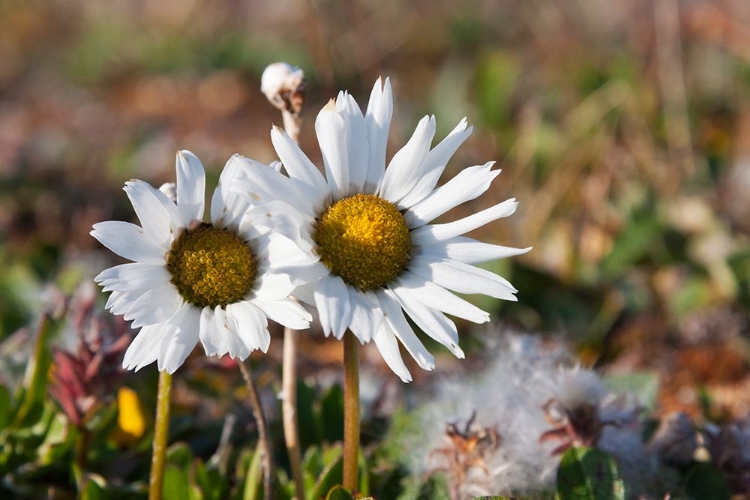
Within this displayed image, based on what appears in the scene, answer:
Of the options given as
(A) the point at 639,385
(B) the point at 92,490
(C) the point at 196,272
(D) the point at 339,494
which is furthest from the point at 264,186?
(A) the point at 639,385

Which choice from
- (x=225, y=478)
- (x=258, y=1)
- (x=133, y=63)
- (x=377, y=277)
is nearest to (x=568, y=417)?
(x=377, y=277)

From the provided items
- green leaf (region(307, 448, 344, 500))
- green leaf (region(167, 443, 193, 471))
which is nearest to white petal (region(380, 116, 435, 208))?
green leaf (region(307, 448, 344, 500))

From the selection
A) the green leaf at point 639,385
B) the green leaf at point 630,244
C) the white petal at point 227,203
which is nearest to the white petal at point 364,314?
the white petal at point 227,203

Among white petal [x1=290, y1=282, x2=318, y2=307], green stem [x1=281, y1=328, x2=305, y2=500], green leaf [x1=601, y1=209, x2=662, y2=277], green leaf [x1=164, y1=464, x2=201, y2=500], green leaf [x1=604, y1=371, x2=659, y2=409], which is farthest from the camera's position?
green leaf [x1=601, y1=209, x2=662, y2=277]

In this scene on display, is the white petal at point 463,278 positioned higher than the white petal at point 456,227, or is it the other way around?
the white petal at point 456,227

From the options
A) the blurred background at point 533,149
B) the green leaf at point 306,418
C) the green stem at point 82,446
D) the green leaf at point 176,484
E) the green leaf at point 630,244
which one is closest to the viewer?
the green leaf at point 176,484

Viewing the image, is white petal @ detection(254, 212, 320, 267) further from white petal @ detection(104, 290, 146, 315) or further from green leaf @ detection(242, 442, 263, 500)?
green leaf @ detection(242, 442, 263, 500)

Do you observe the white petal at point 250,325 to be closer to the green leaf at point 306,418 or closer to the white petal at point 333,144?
the white petal at point 333,144
